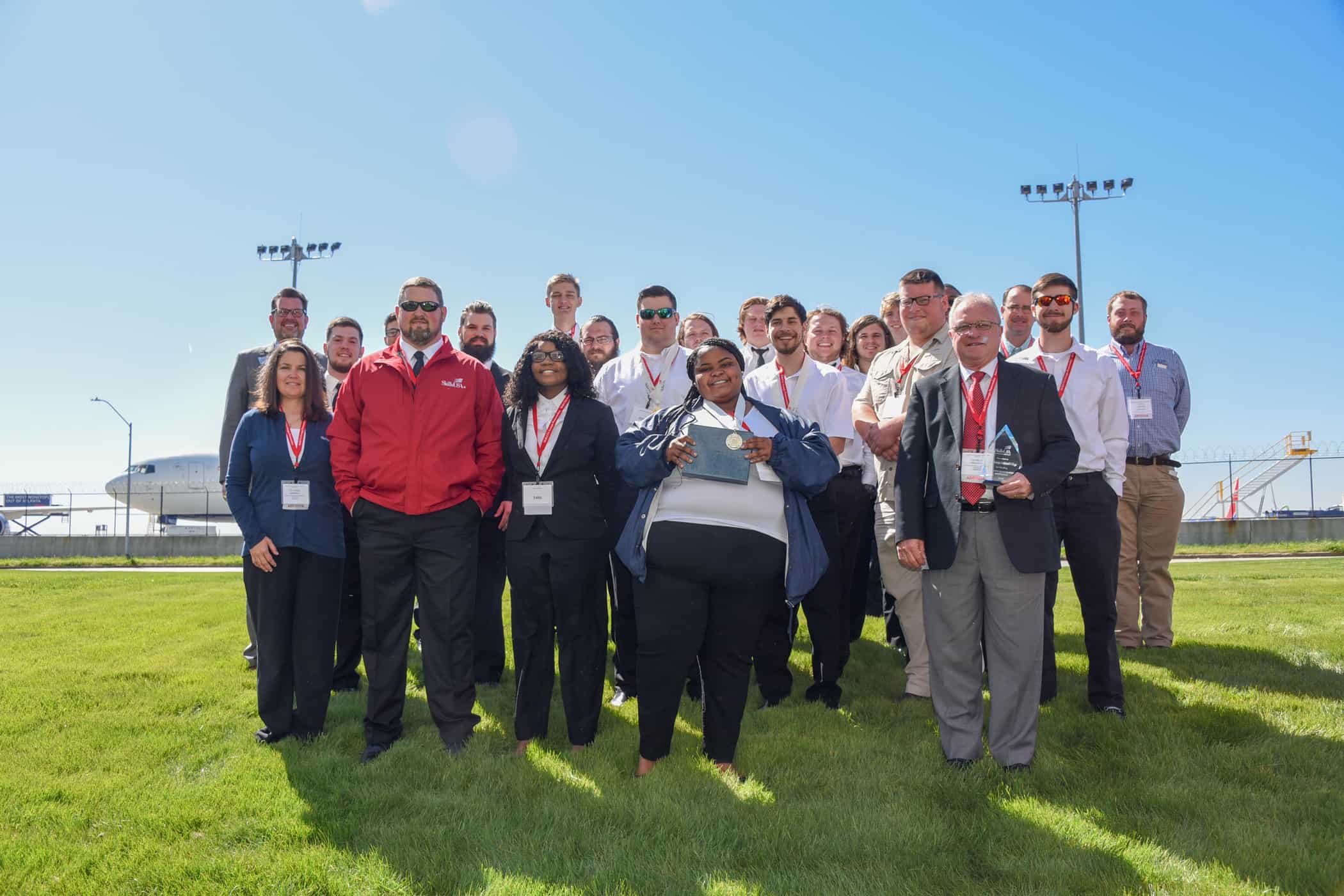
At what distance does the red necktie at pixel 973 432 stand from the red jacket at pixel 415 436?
2.36 metres

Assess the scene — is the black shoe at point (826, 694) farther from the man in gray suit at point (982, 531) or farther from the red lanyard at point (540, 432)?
the red lanyard at point (540, 432)

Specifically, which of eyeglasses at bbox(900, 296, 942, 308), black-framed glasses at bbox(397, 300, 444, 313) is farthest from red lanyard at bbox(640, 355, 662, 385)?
eyeglasses at bbox(900, 296, 942, 308)

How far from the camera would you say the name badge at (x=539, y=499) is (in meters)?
4.25

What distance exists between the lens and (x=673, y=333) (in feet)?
17.9

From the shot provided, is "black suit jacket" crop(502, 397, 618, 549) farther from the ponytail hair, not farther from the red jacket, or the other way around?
the ponytail hair

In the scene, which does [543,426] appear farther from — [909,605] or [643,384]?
[909,605]

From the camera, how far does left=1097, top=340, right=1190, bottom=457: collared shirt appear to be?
6.41m

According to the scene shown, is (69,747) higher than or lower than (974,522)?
lower

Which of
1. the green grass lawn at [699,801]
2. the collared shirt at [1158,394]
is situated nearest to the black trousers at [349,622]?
the green grass lawn at [699,801]

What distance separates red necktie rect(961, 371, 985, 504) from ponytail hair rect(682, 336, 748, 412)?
3.55ft

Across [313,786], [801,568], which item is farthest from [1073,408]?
[313,786]

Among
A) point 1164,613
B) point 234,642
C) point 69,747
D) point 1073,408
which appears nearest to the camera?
point 69,747

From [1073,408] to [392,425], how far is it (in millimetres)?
3731

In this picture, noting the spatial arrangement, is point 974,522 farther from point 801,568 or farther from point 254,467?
point 254,467
